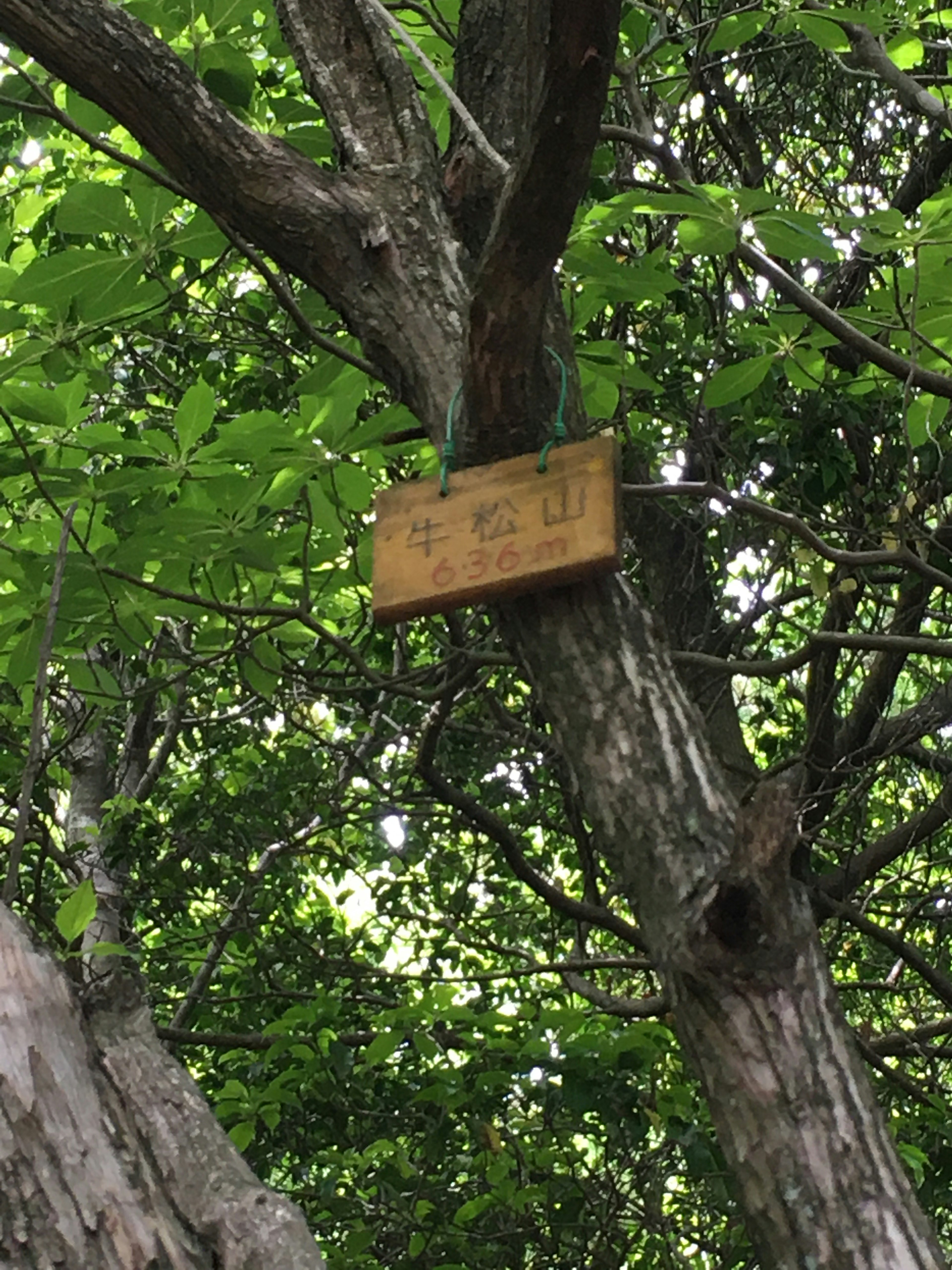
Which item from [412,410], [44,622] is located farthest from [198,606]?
[412,410]

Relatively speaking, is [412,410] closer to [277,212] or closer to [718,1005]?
[277,212]

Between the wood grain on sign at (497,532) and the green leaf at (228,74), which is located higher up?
the green leaf at (228,74)

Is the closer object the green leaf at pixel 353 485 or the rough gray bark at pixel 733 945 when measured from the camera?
the rough gray bark at pixel 733 945

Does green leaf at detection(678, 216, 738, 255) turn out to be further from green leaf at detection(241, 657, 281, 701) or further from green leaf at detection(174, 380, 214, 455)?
green leaf at detection(241, 657, 281, 701)

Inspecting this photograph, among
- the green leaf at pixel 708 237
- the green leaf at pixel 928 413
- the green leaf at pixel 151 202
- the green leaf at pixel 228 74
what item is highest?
the green leaf at pixel 228 74

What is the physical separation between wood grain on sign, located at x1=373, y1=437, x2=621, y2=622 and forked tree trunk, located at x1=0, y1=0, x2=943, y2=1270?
0.28 ft

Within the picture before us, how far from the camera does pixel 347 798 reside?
4.36 meters

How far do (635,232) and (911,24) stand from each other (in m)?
0.96

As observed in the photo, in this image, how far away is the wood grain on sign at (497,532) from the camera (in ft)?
5.87

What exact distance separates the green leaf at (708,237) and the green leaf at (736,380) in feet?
1.46

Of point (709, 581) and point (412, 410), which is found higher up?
point (709, 581)

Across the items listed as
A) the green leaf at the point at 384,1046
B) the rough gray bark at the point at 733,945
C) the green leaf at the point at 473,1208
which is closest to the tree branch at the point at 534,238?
the rough gray bark at the point at 733,945

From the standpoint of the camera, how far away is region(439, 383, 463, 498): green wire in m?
1.92

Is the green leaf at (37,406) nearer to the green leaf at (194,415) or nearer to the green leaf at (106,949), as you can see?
the green leaf at (194,415)
